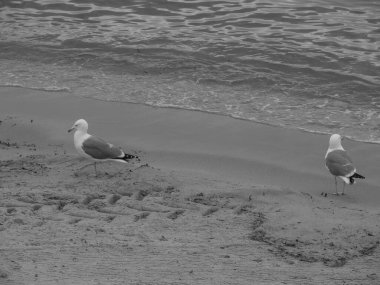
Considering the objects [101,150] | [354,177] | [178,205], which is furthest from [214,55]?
[178,205]

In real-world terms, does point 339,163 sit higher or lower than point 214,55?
lower

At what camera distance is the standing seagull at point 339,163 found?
8.46 m

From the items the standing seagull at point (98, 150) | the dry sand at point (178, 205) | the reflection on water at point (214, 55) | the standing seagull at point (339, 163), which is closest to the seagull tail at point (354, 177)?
the standing seagull at point (339, 163)

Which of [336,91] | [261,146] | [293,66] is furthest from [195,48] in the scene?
[261,146]

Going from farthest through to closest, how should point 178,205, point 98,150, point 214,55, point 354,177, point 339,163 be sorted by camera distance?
point 214,55 < point 98,150 < point 339,163 < point 354,177 < point 178,205

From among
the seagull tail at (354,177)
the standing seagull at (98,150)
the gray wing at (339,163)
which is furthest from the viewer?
the standing seagull at (98,150)

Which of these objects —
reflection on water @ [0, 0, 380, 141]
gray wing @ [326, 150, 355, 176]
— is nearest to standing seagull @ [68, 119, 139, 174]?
gray wing @ [326, 150, 355, 176]

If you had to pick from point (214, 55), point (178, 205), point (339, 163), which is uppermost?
point (214, 55)

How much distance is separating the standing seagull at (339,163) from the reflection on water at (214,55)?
124 cm

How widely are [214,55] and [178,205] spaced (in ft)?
22.9

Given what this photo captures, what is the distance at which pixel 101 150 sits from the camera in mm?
8820

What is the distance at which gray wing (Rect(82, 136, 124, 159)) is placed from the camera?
28.8 ft

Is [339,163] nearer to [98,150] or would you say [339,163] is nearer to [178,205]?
[178,205]

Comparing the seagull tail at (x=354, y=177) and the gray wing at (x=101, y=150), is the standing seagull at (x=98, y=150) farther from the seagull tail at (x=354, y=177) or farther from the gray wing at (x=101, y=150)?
the seagull tail at (x=354, y=177)
